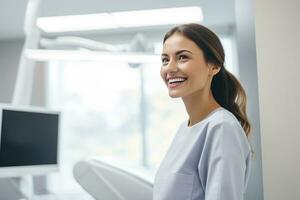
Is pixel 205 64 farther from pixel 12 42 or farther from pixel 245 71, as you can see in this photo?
pixel 12 42

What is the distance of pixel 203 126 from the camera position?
3.16ft

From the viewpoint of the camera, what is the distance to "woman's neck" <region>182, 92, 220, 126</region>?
100cm

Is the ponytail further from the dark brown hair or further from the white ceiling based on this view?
the white ceiling

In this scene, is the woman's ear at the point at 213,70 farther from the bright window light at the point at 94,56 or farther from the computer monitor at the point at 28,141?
the computer monitor at the point at 28,141

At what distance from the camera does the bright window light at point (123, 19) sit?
3.40 metres

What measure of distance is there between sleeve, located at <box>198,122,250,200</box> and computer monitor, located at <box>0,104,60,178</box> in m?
1.16

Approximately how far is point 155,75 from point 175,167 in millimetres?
3215

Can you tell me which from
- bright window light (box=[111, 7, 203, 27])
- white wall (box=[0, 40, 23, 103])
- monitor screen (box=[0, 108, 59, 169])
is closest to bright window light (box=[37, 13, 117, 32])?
bright window light (box=[111, 7, 203, 27])

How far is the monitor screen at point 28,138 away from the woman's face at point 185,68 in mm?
1066

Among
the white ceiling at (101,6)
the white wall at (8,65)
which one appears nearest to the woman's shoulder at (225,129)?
the white ceiling at (101,6)

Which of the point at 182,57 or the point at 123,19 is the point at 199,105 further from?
the point at 123,19

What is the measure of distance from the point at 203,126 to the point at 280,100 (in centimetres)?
51

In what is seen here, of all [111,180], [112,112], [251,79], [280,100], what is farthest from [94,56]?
[112,112]

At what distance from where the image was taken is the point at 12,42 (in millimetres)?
4512
